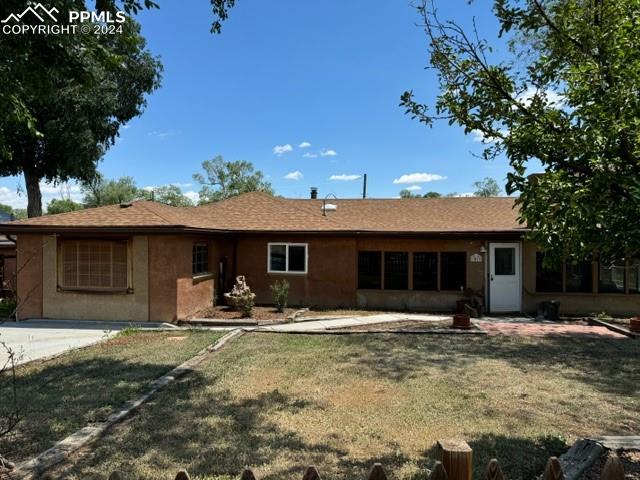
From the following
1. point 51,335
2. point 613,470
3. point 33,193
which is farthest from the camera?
point 33,193

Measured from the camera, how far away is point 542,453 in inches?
161

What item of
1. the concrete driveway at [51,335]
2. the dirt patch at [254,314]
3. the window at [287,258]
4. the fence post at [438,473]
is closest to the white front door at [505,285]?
the window at [287,258]

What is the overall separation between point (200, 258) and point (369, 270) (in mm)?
5603

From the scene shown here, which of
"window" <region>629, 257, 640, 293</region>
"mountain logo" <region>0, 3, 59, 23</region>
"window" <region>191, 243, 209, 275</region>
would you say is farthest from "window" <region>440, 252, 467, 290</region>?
"mountain logo" <region>0, 3, 59, 23</region>

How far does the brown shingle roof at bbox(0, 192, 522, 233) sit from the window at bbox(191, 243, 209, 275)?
2.28 feet

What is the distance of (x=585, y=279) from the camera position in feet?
44.5

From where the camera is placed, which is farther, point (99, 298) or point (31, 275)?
point (31, 275)

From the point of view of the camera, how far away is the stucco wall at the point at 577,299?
1325 cm

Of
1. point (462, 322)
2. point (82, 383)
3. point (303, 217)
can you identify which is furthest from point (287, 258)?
point (82, 383)

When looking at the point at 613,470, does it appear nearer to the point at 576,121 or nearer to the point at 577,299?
the point at 576,121

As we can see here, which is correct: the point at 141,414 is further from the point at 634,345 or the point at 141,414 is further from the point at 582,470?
the point at 634,345

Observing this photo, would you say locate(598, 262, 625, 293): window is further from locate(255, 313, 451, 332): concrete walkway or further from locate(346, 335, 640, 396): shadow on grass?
locate(255, 313, 451, 332): concrete walkway

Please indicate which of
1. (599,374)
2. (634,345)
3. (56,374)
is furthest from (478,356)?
(56,374)

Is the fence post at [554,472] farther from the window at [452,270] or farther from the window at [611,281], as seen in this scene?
the window at [611,281]
